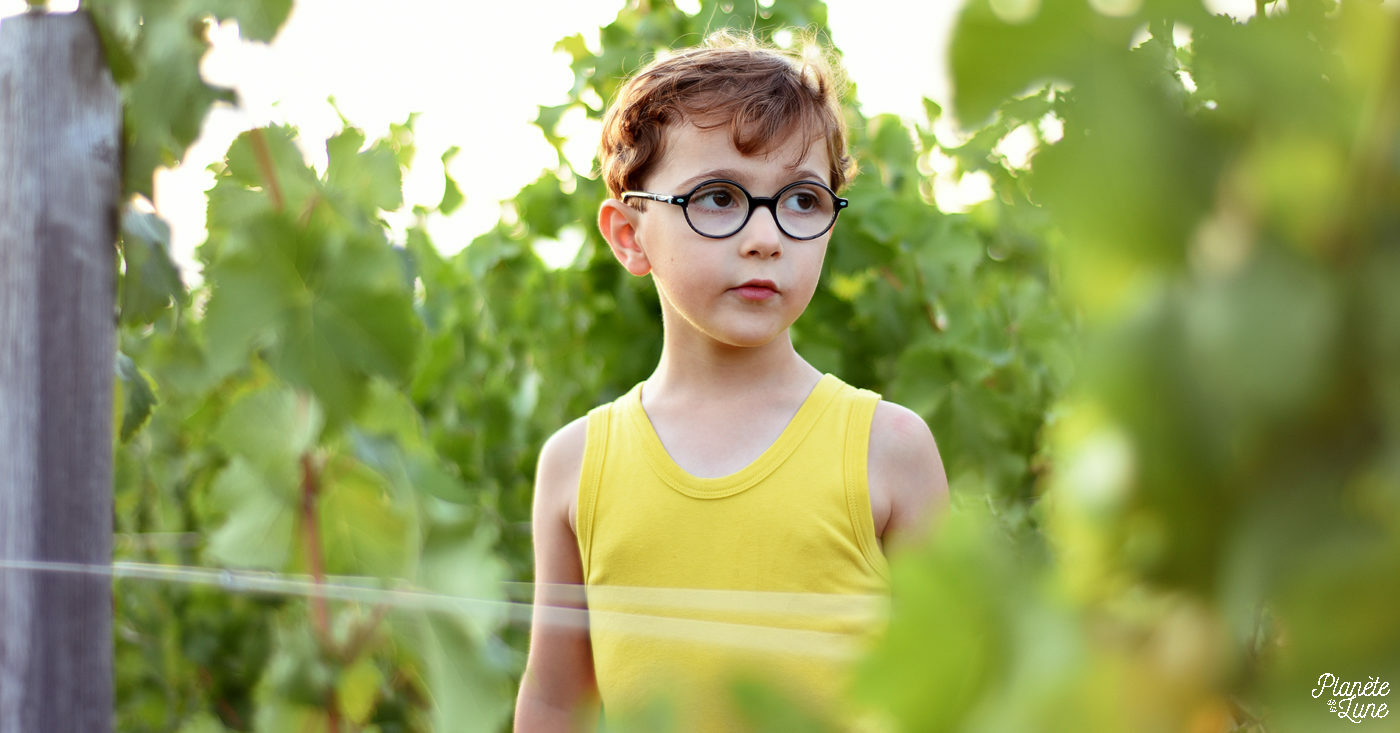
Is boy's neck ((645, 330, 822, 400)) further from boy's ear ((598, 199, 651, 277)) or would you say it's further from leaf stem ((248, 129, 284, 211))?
leaf stem ((248, 129, 284, 211))

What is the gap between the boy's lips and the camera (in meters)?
0.88

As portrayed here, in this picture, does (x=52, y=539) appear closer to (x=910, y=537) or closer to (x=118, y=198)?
(x=118, y=198)

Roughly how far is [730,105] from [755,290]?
16 cm

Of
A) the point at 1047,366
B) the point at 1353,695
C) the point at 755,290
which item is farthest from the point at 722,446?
the point at 1047,366

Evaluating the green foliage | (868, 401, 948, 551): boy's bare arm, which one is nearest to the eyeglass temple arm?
(868, 401, 948, 551): boy's bare arm

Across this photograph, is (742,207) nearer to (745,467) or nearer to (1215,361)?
(745,467)

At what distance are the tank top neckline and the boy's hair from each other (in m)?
0.21

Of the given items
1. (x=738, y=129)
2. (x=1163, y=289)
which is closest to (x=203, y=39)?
(x=738, y=129)

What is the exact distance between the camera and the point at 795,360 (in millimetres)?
981

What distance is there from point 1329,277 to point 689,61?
909 millimetres

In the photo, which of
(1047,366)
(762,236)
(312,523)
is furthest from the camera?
(1047,366)

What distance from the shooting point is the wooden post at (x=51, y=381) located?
709mm

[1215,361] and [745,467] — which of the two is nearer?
[1215,361]

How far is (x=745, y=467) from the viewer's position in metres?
0.90
